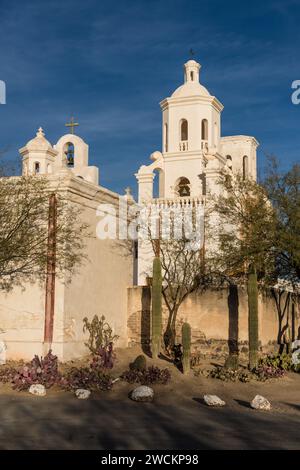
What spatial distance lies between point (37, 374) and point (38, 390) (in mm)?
837

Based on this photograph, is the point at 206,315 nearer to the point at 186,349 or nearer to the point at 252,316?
the point at 252,316

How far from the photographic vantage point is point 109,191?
21141mm

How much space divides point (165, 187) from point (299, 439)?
87.2 feet

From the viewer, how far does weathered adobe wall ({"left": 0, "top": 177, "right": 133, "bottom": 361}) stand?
18297 mm

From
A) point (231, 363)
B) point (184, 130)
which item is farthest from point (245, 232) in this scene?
point (184, 130)

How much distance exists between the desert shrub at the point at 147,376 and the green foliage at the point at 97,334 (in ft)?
6.40

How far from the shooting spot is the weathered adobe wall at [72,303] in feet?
60.0

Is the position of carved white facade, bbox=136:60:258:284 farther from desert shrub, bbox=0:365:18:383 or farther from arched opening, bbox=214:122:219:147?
desert shrub, bbox=0:365:18:383

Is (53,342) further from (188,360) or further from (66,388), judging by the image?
(188,360)

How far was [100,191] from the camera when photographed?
67.2 feet

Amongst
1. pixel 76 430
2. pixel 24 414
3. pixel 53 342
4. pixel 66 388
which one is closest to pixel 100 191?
pixel 53 342

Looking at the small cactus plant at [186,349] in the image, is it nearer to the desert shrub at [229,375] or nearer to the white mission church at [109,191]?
the desert shrub at [229,375]

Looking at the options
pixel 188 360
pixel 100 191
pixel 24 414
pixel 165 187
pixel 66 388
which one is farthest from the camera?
pixel 165 187

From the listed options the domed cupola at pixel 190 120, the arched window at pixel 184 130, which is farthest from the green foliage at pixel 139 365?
the arched window at pixel 184 130
